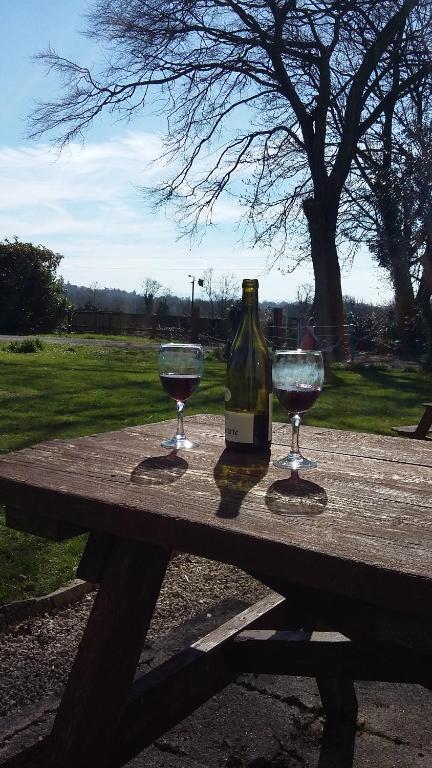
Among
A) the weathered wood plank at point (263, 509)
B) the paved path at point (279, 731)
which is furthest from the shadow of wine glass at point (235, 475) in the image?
the paved path at point (279, 731)

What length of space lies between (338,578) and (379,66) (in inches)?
696

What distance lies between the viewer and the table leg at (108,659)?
1.34m

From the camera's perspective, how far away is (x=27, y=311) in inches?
907

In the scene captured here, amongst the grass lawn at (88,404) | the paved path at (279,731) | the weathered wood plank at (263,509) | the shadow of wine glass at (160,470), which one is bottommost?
the paved path at (279,731)

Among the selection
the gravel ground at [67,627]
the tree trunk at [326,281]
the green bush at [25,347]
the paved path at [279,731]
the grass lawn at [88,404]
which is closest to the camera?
the paved path at [279,731]

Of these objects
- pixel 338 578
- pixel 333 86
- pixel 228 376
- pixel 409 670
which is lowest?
pixel 409 670

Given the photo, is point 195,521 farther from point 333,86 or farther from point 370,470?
point 333,86

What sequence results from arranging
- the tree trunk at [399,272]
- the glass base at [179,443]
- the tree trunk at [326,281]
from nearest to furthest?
the glass base at [179,443]
the tree trunk at [326,281]
the tree trunk at [399,272]

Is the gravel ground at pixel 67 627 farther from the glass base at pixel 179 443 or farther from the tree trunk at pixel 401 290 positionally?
the tree trunk at pixel 401 290

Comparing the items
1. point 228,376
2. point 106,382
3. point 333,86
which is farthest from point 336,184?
point 228,376

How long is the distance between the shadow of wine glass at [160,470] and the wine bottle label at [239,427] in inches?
5.5

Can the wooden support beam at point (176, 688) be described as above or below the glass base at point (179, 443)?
below

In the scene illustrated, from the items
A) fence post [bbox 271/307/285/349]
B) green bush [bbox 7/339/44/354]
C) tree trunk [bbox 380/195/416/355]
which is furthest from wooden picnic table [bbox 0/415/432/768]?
tree trunk [bbox 380/195/416/355]

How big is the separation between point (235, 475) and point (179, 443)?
33 cm
